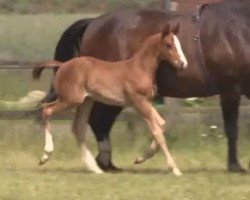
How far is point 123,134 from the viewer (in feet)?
41.9

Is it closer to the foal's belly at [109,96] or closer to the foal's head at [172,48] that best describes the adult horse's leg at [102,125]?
the foal's belly at [109,96]

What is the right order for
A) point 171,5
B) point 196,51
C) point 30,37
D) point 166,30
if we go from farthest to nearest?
point 30,37, point 171,5, point 196,51, point 166,30

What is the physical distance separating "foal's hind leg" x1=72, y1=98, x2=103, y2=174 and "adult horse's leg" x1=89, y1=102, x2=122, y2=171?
12.9 inches

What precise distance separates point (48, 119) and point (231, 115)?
187cm

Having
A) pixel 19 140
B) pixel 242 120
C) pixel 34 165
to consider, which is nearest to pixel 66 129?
pixel 19 140

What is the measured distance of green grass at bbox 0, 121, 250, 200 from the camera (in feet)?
27.1

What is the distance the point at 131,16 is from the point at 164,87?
35.2 inches

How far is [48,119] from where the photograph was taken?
33.3 ft

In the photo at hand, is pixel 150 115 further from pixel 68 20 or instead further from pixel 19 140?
pixel 68 20

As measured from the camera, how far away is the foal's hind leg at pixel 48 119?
10.0 metres

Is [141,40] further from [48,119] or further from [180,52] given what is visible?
[48,119]

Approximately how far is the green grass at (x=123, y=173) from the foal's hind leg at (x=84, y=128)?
126 mm

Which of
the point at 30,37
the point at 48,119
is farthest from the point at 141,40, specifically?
the point at 30,37

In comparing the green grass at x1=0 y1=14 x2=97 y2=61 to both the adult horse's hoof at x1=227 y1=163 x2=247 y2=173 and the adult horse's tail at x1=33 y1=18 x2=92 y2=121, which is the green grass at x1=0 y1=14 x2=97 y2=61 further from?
the adult horse's hoof at x1=227 y1=163 x2=247 y2=173
